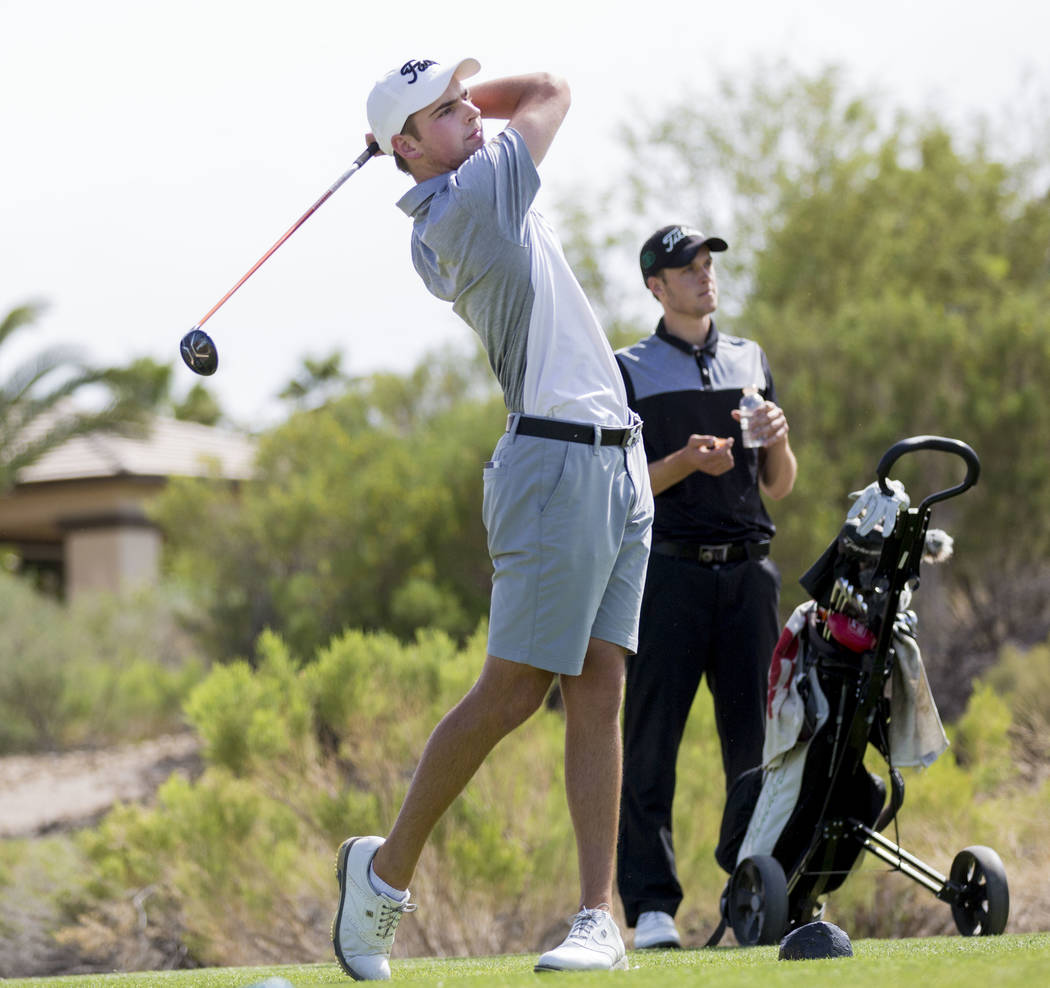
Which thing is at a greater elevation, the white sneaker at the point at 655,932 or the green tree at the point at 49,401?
the green tree at the point at 49,401

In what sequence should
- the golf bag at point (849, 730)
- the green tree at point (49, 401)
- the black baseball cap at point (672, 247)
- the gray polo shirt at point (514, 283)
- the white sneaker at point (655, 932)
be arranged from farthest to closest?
the green tree at point (49, 401)
the black baseball cap at point (672, 247)
the white sneaker at point (655, 932)
the golf bag at point (849, 730)
the gray polo shirt at point (514, 283)

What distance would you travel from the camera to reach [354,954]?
3545mm

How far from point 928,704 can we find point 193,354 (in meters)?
2.33

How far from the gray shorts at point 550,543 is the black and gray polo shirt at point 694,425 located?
1379mm

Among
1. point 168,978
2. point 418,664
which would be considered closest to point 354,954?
point 168,978

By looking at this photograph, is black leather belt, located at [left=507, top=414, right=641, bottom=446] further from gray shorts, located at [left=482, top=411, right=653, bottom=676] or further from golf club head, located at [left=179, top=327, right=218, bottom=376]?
golf club head, located at [left=179, top=327, right=218, bottom=376]

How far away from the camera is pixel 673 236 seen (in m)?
5.13

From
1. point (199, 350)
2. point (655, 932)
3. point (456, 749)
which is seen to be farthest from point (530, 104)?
point (655, 932)

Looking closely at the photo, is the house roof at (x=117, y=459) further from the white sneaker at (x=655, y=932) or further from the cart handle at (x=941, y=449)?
the cart handle at (x=941, y=449)

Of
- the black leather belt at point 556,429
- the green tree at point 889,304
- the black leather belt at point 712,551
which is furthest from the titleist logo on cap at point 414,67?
the green tree at point 889,304

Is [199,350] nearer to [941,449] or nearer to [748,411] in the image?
[748,411]

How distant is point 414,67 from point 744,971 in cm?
213

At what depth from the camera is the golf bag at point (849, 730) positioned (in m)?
4.39

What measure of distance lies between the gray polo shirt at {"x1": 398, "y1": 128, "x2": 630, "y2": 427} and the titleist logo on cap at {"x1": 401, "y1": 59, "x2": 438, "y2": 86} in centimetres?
24
